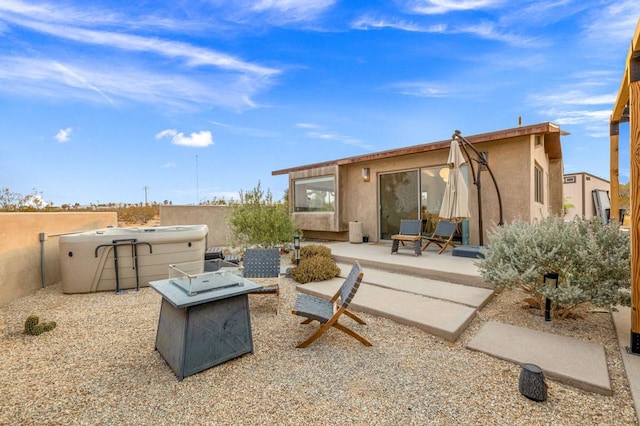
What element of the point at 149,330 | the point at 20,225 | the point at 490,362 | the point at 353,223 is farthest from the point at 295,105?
the point at 490,362

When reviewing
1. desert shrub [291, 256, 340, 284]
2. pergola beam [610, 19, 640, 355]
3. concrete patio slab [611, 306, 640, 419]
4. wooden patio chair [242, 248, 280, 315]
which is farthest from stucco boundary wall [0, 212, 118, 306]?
pergola beam [610, 19, 640, 355]

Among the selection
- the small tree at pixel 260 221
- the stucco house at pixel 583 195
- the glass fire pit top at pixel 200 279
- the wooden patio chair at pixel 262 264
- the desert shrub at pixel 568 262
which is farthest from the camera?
the stucco house at pixel 583 195

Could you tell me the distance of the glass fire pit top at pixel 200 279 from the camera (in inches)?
118

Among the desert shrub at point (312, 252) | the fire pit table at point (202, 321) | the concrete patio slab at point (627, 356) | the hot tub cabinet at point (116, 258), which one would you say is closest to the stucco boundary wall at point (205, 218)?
the desert shrub at point (312, 252)

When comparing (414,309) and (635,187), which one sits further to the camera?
(414,309)

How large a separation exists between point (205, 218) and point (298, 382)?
942cm

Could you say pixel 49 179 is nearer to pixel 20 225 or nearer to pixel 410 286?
pixel 20 225

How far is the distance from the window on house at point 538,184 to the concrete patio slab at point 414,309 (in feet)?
18.5

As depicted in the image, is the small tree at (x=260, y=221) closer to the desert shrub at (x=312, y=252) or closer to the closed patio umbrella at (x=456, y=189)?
the desert shrub at (x=312, y=252)

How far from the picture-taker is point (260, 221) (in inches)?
311

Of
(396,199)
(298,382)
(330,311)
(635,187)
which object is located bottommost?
(298,382)

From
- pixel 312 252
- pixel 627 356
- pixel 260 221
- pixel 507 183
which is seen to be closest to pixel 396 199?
pixel 507 183

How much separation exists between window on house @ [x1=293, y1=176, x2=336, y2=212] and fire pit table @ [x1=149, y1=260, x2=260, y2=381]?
24.4 feet

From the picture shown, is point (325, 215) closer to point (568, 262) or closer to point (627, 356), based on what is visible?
point (568, 262)
